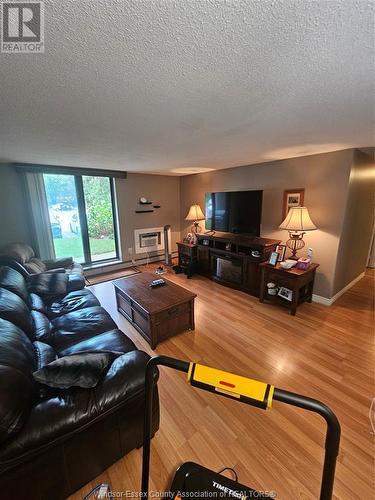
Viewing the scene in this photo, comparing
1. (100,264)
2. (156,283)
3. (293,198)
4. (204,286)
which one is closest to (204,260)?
(204,286)

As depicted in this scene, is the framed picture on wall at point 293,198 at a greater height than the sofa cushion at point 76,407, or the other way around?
the framed picture on wall at point 293,198

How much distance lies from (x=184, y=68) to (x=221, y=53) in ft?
0.61

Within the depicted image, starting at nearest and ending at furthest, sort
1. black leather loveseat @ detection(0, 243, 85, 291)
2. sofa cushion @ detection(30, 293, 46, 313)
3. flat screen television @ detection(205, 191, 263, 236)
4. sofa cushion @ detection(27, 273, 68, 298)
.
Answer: sofa cushion @ detection(30, 293, 46, 313), sofa cushion @ detection(27, 273, 68, 298), black leather loveseat @ detection(0, 243, 85, 291), flat screen television @ detection(205, 191, 263, 236)

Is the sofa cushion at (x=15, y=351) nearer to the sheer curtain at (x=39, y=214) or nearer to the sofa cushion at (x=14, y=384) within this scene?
the sofa cushion at (x=14, y=384)

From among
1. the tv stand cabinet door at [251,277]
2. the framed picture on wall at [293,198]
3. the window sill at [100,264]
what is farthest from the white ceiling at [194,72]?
the window sill at [100,264]

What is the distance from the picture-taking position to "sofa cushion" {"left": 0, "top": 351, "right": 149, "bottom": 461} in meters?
0.86

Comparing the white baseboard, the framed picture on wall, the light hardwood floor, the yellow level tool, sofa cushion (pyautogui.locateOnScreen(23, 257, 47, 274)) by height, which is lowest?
the light hardwood floor

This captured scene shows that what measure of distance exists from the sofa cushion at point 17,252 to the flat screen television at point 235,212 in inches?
A: 124

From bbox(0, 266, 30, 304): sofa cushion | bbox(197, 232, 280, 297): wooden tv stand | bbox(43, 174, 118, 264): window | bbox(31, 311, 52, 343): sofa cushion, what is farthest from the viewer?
bbox(43, 174, 118, 264): window

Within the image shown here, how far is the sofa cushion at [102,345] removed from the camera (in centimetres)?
160

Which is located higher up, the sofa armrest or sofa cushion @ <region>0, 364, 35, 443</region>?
sofa cushion @ <region>0, 364, 35, 443</region>

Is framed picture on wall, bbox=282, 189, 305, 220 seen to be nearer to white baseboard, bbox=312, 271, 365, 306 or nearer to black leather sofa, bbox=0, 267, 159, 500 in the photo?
white baseboard, bbox=312, 271, 365, 306

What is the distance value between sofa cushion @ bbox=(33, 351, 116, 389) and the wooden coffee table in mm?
1000

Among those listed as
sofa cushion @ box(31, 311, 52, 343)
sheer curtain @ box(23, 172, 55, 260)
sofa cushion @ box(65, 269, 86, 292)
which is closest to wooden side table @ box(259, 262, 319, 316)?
sofa cushion @ box(65, 269, 86, 292)
